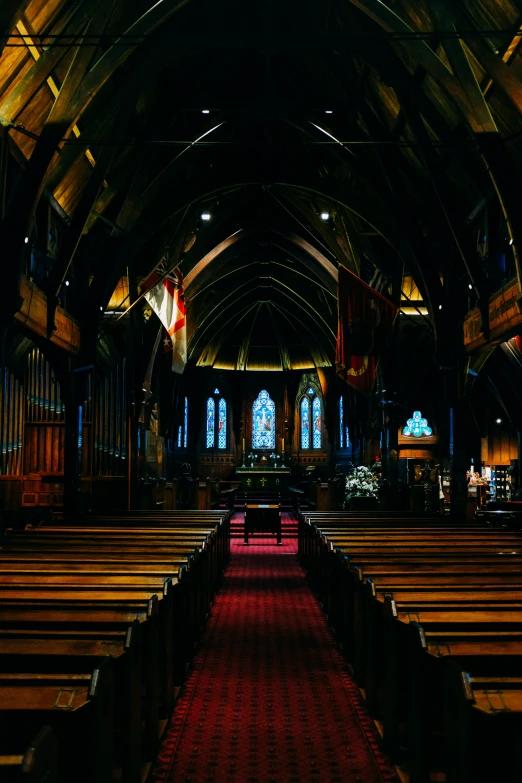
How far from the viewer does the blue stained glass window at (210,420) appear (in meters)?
39.5

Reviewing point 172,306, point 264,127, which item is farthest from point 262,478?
point 172,306

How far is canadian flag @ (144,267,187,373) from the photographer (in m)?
16.7

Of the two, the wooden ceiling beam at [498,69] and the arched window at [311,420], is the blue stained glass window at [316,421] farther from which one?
the wooden ceiling beam at [498,69]

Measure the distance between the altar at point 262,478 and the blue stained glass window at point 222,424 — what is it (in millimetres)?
4407

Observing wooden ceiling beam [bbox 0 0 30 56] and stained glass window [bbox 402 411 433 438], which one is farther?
stained glass window [bbox 402 411 433 438]

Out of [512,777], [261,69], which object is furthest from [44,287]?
[512,777]

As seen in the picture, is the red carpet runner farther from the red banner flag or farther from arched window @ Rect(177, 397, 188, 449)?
arched window @ Rect(177, 397, 188, 449)

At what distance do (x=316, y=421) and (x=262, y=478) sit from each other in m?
5.58

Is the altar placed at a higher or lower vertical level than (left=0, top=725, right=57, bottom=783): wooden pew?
higher

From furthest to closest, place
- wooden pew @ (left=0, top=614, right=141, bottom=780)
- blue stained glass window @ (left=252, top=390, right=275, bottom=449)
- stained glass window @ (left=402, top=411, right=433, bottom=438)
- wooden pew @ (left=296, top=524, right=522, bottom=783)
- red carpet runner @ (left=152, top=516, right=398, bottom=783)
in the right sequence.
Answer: blue stained glass window @ (left=252, top=390, right=275, bottom=449), stained glass window @ (left=402, top=411, right=433, bottom=438), red carpet runner @ (left=152, top=516, right=398, bottom=783), wooden pew @ (left=0, top=614, right=141, bottom=780), wooden pew @ (left=296, top=524, right=522, bottom=783)

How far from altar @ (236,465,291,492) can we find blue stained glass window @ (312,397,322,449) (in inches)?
167

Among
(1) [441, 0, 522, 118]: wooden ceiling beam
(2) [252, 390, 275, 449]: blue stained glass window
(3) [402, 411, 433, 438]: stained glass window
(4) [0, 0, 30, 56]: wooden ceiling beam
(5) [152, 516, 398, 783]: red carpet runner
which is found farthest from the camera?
(2) [252, 390, 275, 449]: blue stained glass window

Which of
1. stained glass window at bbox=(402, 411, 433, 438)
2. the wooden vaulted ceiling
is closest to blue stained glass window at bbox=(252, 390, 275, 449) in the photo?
stained glass window at bbox=(402, 411, 433, 438)

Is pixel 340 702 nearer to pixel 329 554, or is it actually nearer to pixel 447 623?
pixel 447 623
